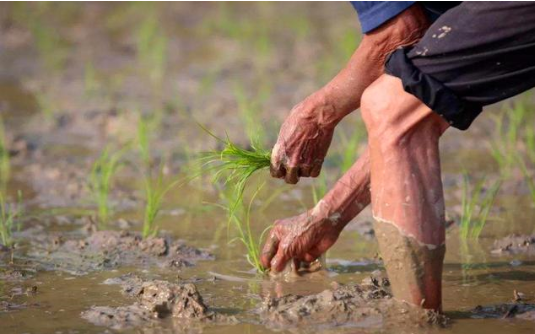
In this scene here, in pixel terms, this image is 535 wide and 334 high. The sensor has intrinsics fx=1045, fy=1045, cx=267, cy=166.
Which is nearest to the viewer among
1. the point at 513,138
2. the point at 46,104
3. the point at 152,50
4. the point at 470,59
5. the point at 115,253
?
the point at 470,59

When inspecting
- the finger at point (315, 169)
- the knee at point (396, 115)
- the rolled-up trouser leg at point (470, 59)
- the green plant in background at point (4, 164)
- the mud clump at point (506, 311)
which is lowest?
the mud clump at point (506, 311)

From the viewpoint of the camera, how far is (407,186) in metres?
2.63

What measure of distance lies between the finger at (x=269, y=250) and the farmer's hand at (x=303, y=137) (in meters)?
0.27

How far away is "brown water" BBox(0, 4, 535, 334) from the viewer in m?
3.03

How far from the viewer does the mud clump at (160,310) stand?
2756 millimetres

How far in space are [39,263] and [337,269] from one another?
38.3 inches

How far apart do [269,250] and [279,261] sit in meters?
0.05

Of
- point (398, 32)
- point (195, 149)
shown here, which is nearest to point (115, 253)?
point (398, 32)

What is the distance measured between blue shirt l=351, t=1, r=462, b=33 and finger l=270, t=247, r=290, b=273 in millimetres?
805

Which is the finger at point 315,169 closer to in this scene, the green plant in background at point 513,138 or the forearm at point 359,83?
the forearm at point 359,83

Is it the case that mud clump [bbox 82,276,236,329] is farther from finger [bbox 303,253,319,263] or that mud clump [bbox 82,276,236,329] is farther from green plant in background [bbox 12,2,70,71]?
green plant in background [bbox 12,2,70,71]

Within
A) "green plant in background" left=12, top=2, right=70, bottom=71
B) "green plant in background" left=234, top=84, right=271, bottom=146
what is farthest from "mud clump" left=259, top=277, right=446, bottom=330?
"green plant in background" left=12, top=2, right=70, bottom=71

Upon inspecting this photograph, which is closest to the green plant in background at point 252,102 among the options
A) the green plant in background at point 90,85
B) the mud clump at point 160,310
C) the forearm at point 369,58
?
the green plant in background at point 90,85

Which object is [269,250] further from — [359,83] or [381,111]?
[381,111]
